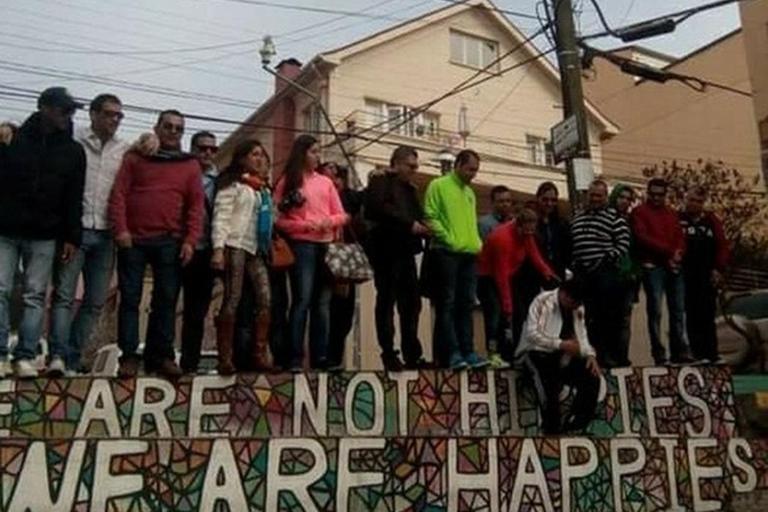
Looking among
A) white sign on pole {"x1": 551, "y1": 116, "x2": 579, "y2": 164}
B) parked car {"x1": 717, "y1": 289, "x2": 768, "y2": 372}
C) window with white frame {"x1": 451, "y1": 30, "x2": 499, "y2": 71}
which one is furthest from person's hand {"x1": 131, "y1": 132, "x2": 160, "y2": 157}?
window with white frame {"x1": 451, "y1": 30, "x2": 499, "y2": 71}

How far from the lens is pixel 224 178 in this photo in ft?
22.4

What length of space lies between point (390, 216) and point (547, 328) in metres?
1.44

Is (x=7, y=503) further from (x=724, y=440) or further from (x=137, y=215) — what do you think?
(x=724, y=440)

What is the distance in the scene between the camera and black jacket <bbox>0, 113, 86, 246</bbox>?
593 cm

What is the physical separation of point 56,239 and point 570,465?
3.84 metres

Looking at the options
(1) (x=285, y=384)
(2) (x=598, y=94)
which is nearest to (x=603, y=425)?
(1) (x=285, y=384)

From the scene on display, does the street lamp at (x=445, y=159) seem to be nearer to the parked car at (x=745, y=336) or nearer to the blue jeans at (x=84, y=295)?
the parked car at (x=745, y=336)

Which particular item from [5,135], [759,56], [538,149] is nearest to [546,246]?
[5,135]

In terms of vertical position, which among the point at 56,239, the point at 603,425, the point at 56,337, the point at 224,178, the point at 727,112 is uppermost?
the point at 727,112

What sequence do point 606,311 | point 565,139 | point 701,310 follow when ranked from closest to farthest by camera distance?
point 606,311, point 701,310, point 565,139

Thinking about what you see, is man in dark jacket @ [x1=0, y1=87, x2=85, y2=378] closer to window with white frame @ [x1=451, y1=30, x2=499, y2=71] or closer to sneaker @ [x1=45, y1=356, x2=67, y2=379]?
sneaker @ [x1=45, y1=356, x2=67, y2=379]

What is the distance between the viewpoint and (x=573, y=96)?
9656 millimetres

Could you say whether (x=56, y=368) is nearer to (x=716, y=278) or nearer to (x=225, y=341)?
(x=225, y=341)

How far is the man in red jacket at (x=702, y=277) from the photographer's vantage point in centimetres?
826
